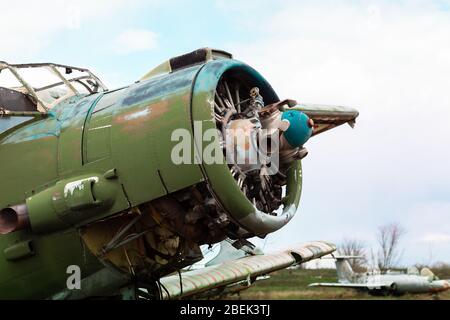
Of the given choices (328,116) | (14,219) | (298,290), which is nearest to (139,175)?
(14,219)

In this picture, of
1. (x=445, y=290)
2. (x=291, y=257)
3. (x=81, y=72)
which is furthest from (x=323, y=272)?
(x=81, y=72)

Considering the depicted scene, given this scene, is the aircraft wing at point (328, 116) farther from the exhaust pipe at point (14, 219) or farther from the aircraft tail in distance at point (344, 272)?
the aircraft tail in distance at point (344, 272)

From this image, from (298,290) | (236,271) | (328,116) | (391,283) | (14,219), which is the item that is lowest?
(391,283)

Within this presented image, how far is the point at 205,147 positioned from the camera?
652 cm

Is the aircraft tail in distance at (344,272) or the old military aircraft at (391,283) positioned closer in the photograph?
the old military aircraft at (391,283)

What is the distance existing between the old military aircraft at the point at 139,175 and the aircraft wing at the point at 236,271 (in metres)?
2.71

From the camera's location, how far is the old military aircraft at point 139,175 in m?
6.64

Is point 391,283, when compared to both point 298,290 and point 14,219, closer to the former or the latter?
point 298,290

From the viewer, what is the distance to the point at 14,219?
7160 mm

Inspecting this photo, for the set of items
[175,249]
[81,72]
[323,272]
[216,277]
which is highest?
[81,72]

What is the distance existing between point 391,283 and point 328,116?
37.6 m

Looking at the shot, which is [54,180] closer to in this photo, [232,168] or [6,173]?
[6,173]

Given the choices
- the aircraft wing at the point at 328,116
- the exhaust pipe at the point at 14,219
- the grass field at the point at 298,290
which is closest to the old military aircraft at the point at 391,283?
the grass field at the point at 298,290
